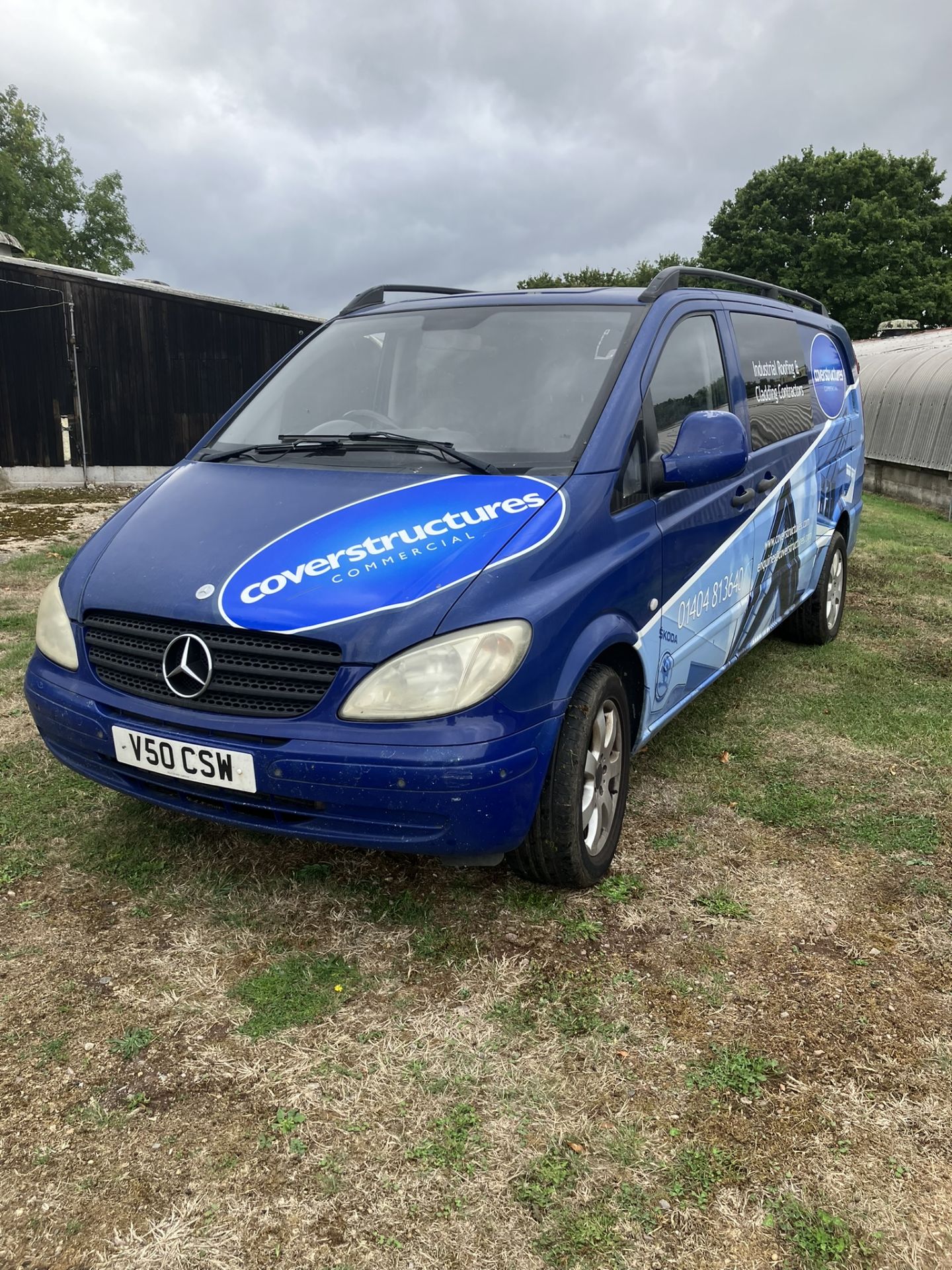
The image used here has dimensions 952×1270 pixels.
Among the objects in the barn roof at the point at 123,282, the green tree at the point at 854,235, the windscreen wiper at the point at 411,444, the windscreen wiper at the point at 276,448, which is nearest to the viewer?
the windscreen wiper at the point at 411,444

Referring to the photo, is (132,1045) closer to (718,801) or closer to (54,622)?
(54,622)

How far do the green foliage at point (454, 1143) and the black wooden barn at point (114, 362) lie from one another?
14.9 m

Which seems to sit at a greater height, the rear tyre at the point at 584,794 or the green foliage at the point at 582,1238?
the rear tyre at the point at 584,794

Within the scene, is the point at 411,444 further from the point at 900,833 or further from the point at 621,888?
the point at 900,833

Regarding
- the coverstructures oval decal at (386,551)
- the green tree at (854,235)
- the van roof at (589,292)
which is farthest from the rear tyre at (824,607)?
the green tree at (854,235)

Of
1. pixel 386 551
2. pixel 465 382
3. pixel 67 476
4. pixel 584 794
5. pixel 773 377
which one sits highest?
pixel 773 377

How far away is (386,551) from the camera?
2539 mm

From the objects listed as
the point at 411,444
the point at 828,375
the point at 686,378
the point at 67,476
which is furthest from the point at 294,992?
the point at 67,476

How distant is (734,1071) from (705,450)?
1.95m

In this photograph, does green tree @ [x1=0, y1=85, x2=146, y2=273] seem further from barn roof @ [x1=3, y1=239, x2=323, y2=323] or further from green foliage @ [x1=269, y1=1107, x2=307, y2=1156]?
green foliage @ [x1=269, y1=1107, x2=307, y2=1156]

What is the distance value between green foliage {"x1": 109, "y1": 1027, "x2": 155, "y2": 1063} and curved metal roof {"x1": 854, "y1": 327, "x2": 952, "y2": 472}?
15053mm

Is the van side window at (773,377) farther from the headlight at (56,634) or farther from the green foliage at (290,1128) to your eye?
the green foliage at (290,1128)

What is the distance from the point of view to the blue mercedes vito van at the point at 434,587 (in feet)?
7.73

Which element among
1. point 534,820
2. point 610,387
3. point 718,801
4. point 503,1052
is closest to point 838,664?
point 718,801
